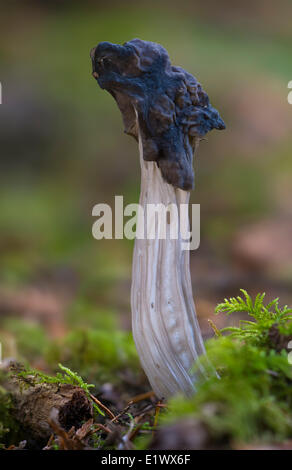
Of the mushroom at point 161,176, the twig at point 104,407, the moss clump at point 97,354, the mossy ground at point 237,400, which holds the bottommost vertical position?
the moss clump at point 97,354

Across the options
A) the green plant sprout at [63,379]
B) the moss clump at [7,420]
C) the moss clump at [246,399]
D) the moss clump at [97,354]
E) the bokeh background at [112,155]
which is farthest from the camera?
the bokeh background at [112,155]

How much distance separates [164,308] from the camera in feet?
6.53

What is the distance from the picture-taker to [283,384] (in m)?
1.48

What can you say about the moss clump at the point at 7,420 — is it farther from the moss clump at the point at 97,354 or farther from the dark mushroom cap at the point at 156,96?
the moss clump at the point at 97,354

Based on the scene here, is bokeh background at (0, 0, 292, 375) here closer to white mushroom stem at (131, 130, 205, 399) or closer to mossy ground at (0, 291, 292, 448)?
white mushroom stem at (131, 130, 205, 399)

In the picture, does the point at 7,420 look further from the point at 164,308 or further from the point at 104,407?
the point at 164,308

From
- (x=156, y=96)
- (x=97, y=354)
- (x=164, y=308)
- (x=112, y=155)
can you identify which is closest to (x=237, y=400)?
(x=164, y=308)

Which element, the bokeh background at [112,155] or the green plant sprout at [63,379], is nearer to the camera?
the green plant sprout at [63,379]

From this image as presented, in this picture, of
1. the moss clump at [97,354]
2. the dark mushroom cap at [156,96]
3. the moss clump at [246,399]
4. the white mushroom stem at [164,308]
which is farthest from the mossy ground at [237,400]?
the moss clump at [97,354]

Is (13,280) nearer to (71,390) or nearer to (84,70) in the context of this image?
(71,390)

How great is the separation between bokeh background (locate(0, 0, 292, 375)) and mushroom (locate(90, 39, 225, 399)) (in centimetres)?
314

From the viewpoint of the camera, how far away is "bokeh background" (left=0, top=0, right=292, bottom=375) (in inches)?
260

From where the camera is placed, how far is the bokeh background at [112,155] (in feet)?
21.6
